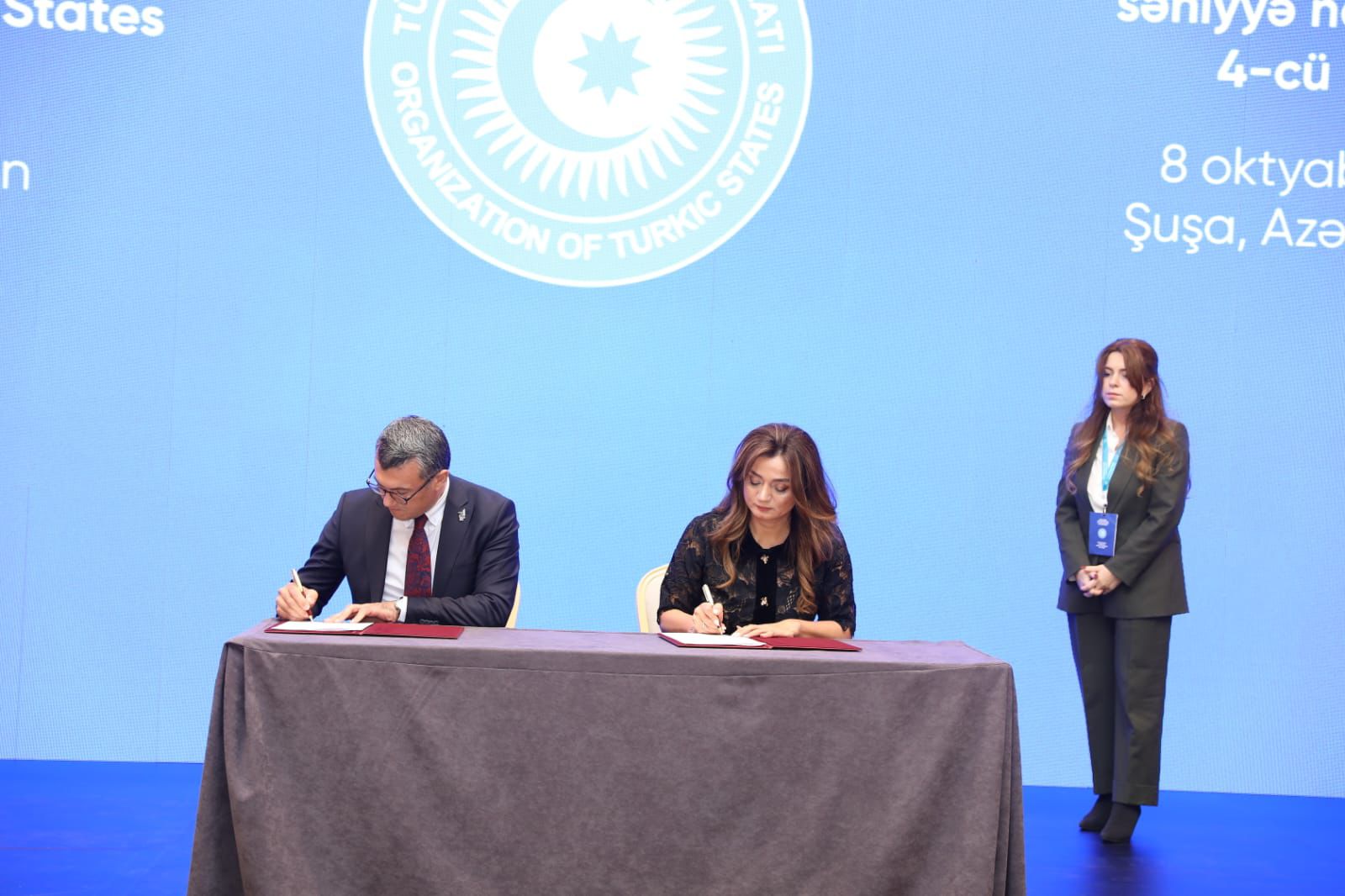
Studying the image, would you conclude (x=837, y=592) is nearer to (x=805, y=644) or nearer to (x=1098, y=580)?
(x=805, y=644)

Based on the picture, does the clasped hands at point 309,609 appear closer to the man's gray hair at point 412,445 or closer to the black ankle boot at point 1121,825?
the man's gray hair at point 412,445

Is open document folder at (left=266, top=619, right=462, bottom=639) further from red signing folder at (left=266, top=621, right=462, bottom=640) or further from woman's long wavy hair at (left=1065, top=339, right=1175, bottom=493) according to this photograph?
woman's long wavy hair at (left=1065, top=339, right=1175, bottom=493)

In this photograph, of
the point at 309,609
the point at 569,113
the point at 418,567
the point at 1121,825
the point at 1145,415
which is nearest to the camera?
the point at 309,609

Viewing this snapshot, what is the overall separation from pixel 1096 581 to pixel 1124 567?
9 cm

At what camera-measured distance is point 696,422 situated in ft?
13.3

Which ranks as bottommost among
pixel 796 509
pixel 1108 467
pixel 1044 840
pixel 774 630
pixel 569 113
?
pixel 1044 840

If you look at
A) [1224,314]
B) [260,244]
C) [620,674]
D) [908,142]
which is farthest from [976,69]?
[620,674]

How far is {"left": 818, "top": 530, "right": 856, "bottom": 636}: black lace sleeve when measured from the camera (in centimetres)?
289

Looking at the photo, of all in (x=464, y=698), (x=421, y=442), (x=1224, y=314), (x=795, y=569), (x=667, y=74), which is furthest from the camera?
(x=1224, y=314)

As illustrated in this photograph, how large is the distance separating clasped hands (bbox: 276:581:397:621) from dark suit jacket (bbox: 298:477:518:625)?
25cm

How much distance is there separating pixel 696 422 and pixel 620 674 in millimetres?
1906

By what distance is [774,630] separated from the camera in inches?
104

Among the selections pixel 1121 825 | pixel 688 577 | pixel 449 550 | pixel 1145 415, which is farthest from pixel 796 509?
pixel 1121 825

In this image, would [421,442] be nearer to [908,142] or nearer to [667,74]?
[667,74]
